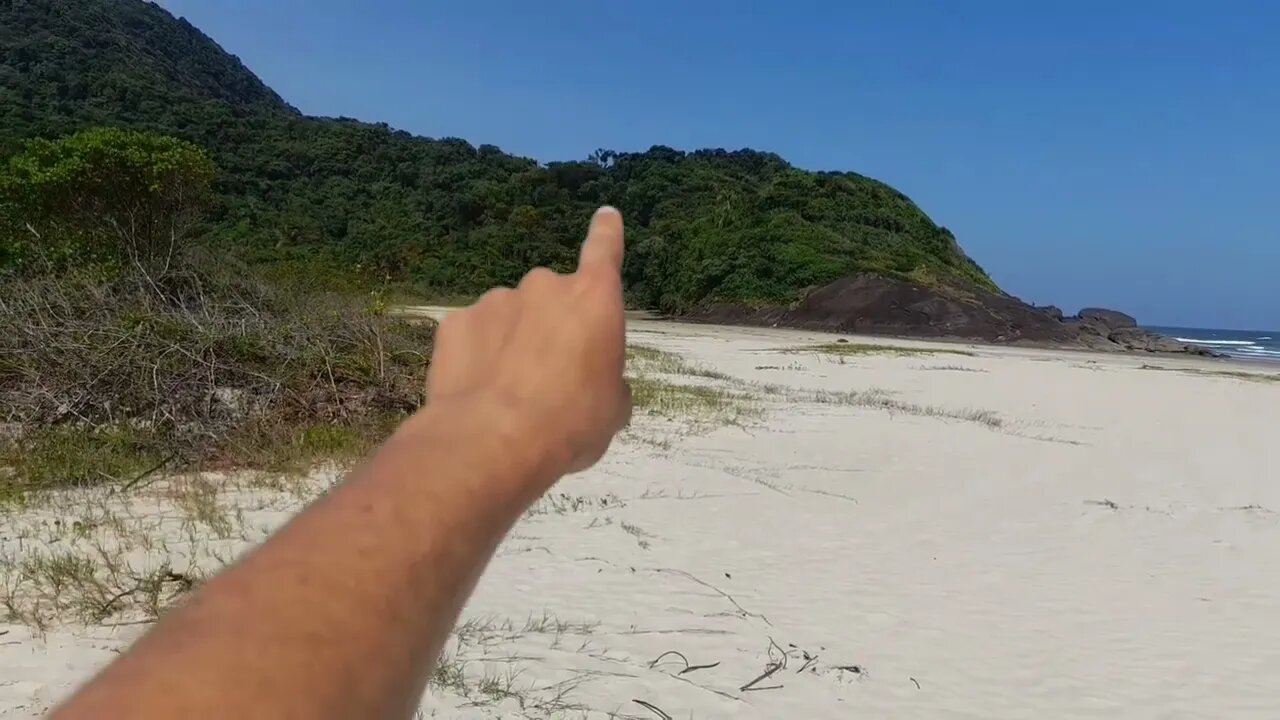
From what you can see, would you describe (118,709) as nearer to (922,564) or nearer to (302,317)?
(922,564)

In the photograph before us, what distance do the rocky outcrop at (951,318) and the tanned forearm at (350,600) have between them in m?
35.4

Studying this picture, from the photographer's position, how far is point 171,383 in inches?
276

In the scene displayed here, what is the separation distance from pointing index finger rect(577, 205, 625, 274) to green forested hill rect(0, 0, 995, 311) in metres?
35.2

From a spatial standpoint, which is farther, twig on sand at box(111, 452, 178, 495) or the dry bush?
the dry bush

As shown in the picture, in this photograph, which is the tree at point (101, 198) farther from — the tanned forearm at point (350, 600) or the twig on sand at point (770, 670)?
the tanned forearm at point (350, 600)

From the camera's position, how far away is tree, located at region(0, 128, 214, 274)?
9750 millimetres

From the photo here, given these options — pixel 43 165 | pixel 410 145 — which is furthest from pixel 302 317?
pixel 410 145

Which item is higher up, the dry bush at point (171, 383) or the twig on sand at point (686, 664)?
the dry bush at point (171, 383)

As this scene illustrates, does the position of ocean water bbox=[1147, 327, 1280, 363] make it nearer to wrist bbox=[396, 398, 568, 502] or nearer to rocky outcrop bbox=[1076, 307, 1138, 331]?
rocky outcrop bbox=[1076, 307, 1138, 331]

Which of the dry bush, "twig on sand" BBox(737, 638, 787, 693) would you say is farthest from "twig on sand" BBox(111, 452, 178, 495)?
"twig on sand" BBox(737, 638, 787, 693)

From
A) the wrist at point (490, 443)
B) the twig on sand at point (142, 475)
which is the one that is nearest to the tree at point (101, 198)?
the twig on sand at point (142, 475)

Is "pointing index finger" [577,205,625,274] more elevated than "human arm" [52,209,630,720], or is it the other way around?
"pointing index finger" [577,205,625,274]

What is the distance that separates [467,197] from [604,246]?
2300 inches

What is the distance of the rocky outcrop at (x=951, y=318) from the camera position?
114 feet
